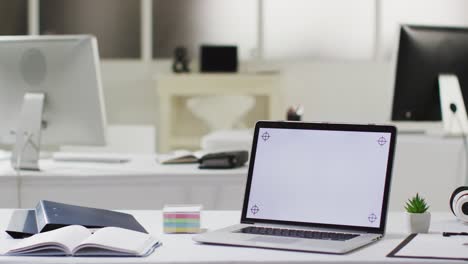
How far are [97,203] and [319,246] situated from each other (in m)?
1.66

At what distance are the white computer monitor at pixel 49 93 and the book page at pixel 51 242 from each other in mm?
1567

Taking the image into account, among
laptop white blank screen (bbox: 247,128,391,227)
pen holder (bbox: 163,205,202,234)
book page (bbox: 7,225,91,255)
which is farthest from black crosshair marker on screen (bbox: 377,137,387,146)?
book page (bbox: 7,225,91,255)

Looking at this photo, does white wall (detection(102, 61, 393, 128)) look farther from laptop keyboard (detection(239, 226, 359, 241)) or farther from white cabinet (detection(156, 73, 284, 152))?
laptop keyboard (detection(239, 226, 359, 241))

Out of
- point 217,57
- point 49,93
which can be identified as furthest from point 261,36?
point 49,93

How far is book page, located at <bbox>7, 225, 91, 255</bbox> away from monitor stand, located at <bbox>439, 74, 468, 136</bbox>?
2.37 meters

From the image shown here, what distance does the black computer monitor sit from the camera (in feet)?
12.6

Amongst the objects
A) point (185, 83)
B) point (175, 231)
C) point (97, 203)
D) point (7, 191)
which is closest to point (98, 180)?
point (97, 203)

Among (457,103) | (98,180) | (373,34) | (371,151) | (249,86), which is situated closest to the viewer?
(371,151)

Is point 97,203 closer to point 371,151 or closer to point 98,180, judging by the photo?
point 98,180

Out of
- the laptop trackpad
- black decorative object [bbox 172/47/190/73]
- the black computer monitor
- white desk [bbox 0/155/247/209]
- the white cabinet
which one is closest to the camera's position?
the laptop trackpad

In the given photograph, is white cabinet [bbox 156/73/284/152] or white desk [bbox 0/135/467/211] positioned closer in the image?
white desk [bbox 0/135/467/211]

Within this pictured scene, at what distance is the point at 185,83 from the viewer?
21.1 ft

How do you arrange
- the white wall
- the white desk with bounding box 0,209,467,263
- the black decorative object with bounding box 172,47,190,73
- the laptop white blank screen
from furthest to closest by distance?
the white wall → the black decorative object with bounding box 172,47,190,73 → the laptop white blank screen → the white desk with bounding box 0,209,467,263

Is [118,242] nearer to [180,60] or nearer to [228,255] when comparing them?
[228,255]
